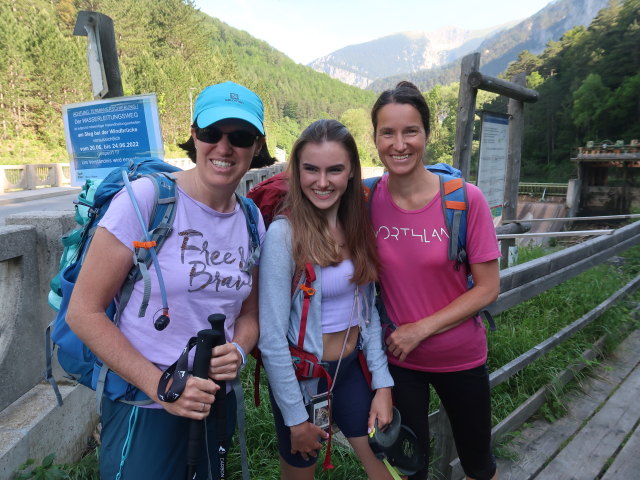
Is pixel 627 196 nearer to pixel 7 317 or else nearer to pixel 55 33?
pixel 7 317

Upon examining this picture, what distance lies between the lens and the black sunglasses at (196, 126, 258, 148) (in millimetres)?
1418

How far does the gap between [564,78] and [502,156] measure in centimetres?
6066

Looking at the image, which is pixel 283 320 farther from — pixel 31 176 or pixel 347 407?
pixel 31 176

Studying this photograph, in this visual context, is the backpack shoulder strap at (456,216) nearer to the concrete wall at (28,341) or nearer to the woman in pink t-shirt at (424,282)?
the woman in pink t-shirt at (424,282)

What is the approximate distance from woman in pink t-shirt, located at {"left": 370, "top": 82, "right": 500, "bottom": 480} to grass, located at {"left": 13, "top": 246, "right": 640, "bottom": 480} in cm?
78

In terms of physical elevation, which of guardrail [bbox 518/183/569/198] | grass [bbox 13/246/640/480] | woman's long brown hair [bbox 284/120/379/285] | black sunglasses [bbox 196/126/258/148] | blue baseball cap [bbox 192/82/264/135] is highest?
blue baseball cap [bbox 192/82/264/135]

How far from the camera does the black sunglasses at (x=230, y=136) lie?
1418mm

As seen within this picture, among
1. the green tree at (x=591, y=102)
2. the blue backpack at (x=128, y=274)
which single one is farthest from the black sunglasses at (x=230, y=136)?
the green tree at (x=591, y=102)

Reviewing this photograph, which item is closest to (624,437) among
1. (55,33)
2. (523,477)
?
(523,477)

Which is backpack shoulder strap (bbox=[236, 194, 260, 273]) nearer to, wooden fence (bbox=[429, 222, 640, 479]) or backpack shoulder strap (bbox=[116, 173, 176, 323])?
backpack shoulder strap (bbox=[116, 173, 176, 323])

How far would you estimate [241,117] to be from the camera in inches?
55.1

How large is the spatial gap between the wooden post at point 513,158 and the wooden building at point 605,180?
30.1m

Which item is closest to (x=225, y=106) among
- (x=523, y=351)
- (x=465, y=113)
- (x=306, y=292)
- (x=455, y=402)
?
(x=306, y=292)

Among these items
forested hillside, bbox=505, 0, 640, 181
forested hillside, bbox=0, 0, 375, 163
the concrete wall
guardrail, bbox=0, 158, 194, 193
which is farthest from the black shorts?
forested hillside, bbox=505, 0, 640, 181
